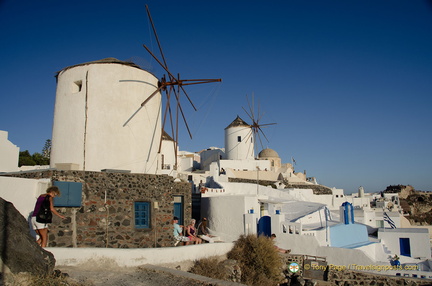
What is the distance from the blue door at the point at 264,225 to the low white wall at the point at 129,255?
3.58m

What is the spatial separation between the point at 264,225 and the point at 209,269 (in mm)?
4857

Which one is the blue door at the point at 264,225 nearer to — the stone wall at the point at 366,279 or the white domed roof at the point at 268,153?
the stone wall at the point at 366,279

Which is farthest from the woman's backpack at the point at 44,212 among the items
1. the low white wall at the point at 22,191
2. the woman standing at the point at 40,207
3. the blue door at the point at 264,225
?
the blue door at the point at 264,225

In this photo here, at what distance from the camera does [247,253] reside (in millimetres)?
10156

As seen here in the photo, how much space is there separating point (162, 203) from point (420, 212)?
35903 millimetres

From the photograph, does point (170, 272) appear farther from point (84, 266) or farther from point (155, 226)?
point (155, 226)

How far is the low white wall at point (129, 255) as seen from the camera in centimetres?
681

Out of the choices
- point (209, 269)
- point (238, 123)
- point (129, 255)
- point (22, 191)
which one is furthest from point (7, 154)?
point (238, 123)

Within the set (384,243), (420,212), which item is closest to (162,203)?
(384,243)

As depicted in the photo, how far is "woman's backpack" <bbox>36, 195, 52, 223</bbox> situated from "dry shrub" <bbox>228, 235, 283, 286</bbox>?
5.41 meters

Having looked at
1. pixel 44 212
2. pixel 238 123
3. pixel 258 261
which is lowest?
pixel 258 261

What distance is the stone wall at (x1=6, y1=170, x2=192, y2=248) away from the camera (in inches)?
321

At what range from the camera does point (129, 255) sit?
7.43 meters

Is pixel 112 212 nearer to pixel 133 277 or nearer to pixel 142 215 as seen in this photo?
pixel 142 215
